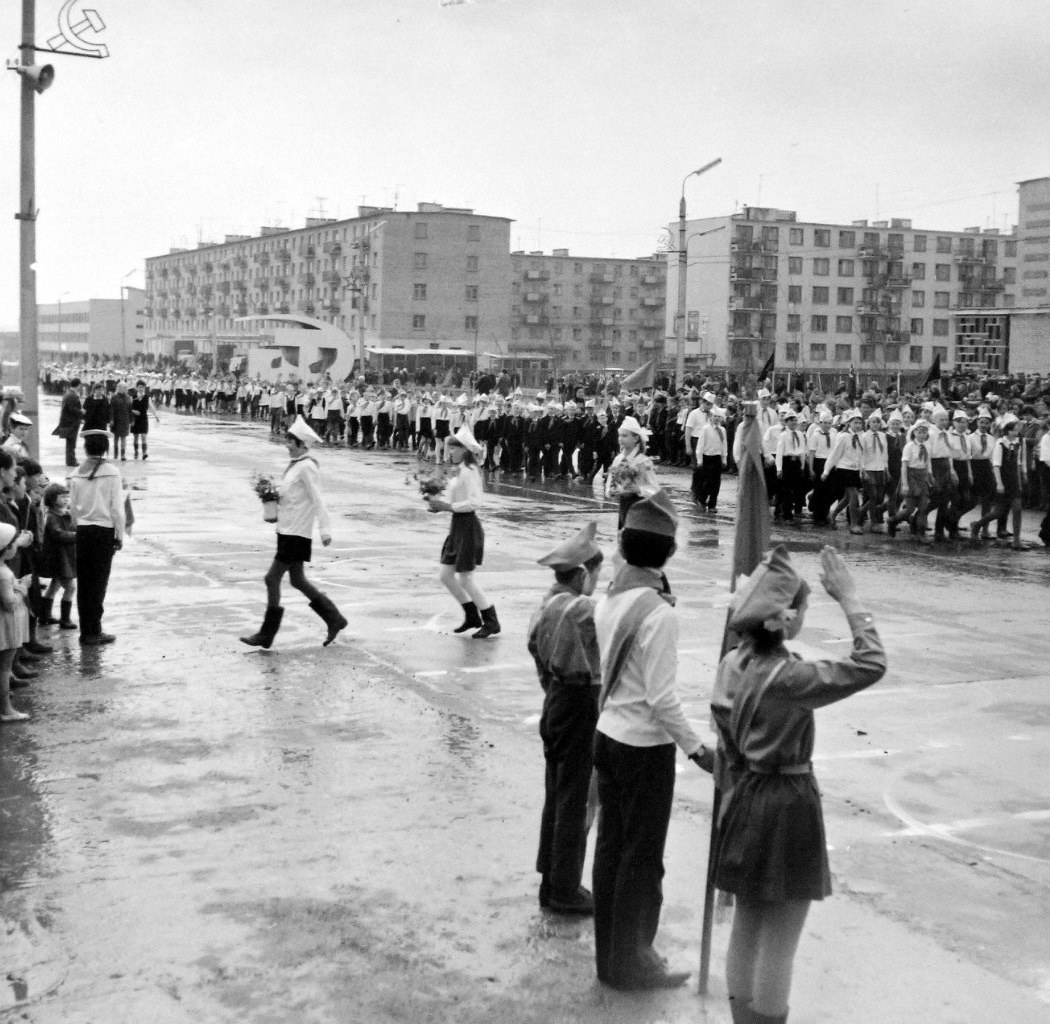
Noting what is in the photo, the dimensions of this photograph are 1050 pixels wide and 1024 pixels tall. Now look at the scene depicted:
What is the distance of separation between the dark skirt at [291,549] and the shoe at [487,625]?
5.50 ft

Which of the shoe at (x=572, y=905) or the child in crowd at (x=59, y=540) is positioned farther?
the child in crowd at (x=59, y=540)

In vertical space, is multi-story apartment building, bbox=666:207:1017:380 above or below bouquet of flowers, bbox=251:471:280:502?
above

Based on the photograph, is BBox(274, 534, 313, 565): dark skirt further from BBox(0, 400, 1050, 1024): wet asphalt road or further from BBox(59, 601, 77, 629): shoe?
BBox(59, 601, 77, 629): shoe

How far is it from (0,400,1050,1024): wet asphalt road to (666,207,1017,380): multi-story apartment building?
315 feet

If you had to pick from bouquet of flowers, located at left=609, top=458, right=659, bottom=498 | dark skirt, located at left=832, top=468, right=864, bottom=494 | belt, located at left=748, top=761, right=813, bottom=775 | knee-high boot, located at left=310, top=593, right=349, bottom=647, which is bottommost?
knee-high boot, located at left=310, top=593, right=349, bottom=647

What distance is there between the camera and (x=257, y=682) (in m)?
10.8

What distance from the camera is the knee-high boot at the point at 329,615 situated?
11.9 metres

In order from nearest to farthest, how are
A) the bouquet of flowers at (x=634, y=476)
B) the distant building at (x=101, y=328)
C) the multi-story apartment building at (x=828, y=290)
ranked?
the bouquet of flowers at (x=634, y=476)
the multi-story apartment building at (x=828, y=290)
the distant building at (x=101, y=328)

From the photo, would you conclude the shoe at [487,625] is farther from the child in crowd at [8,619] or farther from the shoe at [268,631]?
the child in crowd at [8,619]

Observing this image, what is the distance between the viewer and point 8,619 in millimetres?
9234

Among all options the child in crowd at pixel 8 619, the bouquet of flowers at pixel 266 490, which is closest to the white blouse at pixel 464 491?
the bouquet of flowers at pixel 266 490

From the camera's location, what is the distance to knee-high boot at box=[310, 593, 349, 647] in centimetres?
1191

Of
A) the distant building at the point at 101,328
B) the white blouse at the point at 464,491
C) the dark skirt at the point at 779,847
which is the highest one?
the distant building at the point at 101,328

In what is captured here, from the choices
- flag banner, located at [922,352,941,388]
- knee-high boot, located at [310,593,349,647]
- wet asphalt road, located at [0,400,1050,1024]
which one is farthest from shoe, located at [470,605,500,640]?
flag banner, located at [922,352,941,388]
